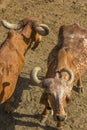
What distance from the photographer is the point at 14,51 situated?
9406mm

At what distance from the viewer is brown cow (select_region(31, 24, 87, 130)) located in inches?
307

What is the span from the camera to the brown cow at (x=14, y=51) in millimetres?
8781

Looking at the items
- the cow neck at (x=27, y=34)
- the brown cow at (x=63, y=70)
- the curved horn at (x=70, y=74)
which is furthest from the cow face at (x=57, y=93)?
the cow neck at (x=27, y=34)

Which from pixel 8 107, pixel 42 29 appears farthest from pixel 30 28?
pixel 8 107

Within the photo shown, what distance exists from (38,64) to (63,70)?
329 cm

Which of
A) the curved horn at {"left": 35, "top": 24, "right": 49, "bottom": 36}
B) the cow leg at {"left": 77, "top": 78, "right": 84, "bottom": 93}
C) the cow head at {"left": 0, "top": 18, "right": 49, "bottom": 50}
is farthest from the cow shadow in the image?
the curved horn at {"left": 35, "top": 24, "right": 49, "bottom": 36}

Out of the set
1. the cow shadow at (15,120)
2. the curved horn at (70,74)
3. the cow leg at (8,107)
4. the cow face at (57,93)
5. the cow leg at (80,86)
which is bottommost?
the cow shadow at (15,120)

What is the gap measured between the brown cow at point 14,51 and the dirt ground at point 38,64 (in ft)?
2.82

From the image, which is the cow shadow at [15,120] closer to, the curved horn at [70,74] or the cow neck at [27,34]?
the cow neck at [27,34]

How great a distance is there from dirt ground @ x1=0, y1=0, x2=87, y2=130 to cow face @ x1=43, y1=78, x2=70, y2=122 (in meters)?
1.73

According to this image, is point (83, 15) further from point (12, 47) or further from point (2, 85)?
point (2, 85)

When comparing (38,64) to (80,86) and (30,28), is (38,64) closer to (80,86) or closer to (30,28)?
(30,28)

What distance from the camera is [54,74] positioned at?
8555 mm

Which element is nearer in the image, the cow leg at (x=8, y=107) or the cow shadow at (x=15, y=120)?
the cow shadow at (x=15, y=120)
